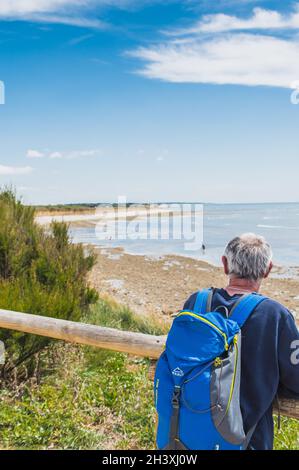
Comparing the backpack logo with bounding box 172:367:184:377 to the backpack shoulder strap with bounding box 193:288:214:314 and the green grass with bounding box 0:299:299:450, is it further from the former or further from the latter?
the green grass with bounding box 0:299:299:450

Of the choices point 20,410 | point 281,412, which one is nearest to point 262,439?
point 281,412

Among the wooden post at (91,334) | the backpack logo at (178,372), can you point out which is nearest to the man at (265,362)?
the backpack logo at (178,372)

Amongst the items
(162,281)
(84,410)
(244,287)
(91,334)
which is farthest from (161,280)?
(244,287)

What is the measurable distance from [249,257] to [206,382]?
574 millimetres

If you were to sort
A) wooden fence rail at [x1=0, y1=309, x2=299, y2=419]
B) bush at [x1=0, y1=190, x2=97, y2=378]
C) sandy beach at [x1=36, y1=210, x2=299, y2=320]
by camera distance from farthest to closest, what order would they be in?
sandy beach at [x1=36, y1=210, x2=299, y2=320] < bush at [x1=0, y1=190, x2=97, y2=378] < wooden fence rail at [x1=0, y1=309, x2=299, y2=419]

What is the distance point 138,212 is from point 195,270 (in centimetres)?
5964

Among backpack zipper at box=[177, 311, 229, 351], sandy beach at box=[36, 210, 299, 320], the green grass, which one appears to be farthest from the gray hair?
sandy beach at box=[36, 210, 299, 320]

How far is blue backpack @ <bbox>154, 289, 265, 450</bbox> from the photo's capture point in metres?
2.03

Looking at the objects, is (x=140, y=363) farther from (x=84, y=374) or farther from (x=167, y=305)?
(x=167, y=305)

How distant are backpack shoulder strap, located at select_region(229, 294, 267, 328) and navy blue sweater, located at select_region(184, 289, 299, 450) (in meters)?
0.02

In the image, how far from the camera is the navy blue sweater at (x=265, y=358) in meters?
2.07

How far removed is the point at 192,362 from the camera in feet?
6.77

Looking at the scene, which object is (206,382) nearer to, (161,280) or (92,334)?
(92,334)

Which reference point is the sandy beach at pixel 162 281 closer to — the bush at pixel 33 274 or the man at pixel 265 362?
the bush at pixel 33 274
